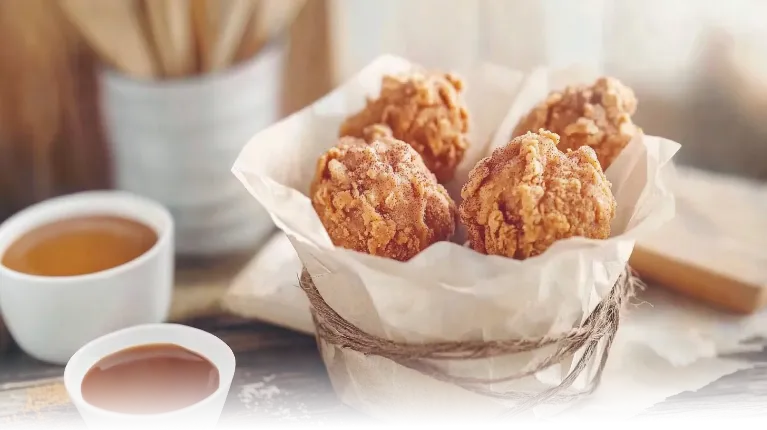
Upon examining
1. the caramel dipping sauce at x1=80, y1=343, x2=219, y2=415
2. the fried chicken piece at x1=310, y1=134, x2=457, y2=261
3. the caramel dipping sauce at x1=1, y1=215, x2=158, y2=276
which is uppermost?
the fried chicken piece at x1=310, y1=134, x2=457, y2=261

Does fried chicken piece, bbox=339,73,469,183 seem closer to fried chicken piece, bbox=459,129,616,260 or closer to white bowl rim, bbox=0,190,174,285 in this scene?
fried chicken piece, bbox=459,129,616,260

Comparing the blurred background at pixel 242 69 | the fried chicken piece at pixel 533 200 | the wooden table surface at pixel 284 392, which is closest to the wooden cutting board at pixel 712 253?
the wooden table surface at pixel 284 392

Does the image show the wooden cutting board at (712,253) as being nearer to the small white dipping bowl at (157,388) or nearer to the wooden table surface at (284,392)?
the wooden table surface at (284,392)

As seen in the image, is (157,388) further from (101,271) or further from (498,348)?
(498,348)

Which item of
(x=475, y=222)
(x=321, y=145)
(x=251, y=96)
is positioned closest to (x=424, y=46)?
(x=251, y=96)

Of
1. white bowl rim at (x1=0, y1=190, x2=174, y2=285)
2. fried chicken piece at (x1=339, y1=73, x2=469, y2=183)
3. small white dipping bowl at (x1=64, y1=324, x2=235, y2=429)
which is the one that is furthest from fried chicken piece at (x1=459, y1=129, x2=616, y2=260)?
white bowl rim at (x1=0, y1=190, x2=174, y2=285)

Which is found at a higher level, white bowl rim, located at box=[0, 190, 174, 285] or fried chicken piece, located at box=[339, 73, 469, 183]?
fried chicken piece, located at box=[339, 73, 469, 183]
